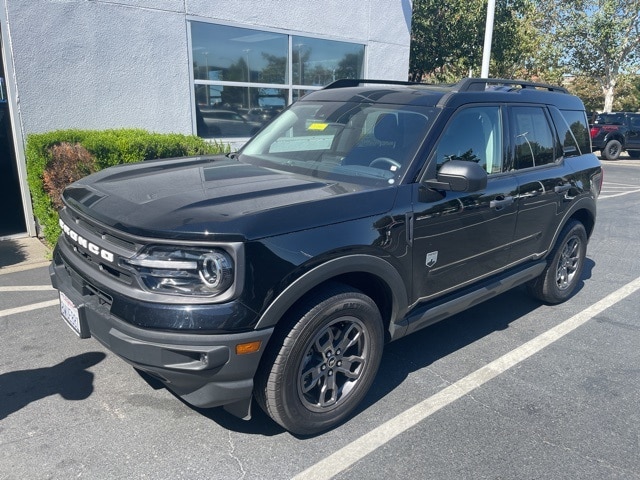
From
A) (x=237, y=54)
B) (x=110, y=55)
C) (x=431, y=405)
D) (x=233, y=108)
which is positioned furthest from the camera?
(x=233, y=108)

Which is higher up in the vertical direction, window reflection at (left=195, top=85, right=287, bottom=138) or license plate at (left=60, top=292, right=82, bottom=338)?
window reflection at (left=195, top=85, right=287, bottom=138)

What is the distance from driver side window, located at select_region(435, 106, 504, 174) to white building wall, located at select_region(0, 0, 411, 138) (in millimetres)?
5256

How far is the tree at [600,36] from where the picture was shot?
25.8 meters

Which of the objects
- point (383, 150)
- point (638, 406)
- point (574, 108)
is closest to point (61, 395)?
point (383, 150)

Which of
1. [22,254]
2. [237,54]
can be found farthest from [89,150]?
[237,54]

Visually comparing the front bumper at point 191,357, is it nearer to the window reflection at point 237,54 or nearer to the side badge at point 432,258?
the side badge at point 432,258

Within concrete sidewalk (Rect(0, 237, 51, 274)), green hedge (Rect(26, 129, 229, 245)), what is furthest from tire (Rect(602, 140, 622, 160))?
concrete sidewalk (Rect(0, 237, 51, 274))

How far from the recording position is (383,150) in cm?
341

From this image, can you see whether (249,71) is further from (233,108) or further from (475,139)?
(475,139)

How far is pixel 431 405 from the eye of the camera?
3297 mm

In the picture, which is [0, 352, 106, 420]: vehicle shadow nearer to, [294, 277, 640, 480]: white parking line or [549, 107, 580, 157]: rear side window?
[294, 277, 640, 480]: white parking line

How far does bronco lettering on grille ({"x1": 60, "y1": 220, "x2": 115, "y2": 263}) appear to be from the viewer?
8.59 ft

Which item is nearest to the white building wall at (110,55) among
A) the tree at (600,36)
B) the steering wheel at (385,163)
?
the steering wheel at (385,163)

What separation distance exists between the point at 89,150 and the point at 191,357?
13.5ft
